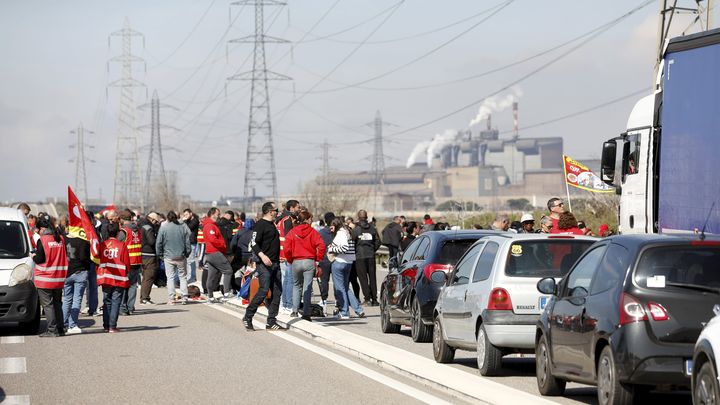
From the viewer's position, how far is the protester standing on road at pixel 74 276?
20.0m

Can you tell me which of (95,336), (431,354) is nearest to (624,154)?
(431,354)

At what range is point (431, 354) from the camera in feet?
54.3

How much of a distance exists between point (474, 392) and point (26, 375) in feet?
16.1

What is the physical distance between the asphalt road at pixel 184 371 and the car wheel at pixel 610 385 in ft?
5.91

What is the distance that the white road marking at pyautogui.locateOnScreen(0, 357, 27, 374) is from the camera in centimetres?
1438

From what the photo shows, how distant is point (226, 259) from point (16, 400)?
16.8 meters

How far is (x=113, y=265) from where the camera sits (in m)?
20.1

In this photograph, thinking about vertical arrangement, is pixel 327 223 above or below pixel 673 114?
below

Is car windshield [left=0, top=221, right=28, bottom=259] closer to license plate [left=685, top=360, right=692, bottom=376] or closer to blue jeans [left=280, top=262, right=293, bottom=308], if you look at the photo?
blue jeans [left=280, top=262, right=293, bottom=308]

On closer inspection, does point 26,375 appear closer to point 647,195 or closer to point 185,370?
point 185,370

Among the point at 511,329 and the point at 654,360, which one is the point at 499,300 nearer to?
the point at 511,329

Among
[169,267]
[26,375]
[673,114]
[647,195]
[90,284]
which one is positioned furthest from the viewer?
[169,267]

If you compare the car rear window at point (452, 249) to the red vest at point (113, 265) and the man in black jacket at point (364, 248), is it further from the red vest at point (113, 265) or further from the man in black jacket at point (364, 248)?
the man in black jacket at point (364, 248)

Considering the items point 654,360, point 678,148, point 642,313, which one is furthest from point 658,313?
point 678,148
